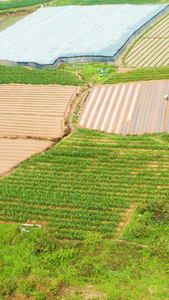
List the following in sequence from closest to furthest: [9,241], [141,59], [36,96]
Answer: [9,241] → [36,96] → [141,59]

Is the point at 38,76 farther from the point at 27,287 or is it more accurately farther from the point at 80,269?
the point at 27,287

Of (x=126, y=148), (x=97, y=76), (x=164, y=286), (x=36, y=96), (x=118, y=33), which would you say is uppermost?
(x=118, y=33)

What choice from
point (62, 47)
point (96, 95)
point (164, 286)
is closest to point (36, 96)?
point (96, 95)

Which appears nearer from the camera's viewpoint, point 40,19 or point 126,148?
point 126,148

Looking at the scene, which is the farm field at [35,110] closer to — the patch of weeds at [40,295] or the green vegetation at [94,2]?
the patch of weeds at [40,295]

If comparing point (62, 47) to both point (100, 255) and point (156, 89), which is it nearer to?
point (156, 89)

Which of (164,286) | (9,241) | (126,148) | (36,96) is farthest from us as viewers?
(36,96)

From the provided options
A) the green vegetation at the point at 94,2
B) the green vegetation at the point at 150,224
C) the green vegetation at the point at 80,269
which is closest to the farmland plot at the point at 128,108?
the green vegetation at the point at 150,224

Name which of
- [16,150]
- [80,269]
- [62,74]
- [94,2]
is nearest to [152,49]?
[62,74]
